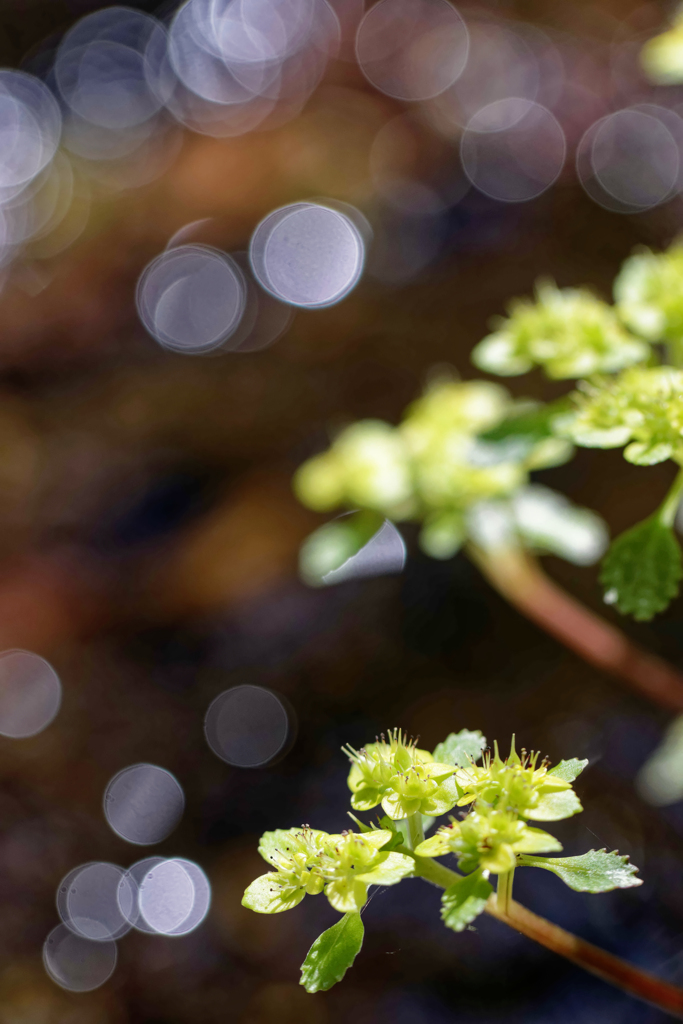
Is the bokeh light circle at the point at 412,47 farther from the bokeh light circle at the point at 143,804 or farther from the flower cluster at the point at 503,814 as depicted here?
the flower cluster at the point at 503,814

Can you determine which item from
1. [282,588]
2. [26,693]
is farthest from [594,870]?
[26,693]

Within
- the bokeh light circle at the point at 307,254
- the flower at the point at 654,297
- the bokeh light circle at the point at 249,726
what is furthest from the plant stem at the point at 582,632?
the bokeh light circle at the point at 307,254

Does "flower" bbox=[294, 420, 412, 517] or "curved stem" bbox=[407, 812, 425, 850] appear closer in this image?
"curved stem" bbox=[407, 812, 425, 850]

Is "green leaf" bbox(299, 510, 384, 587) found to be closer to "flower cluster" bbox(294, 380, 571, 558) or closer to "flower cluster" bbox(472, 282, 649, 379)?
"flower cluster" bbox(294, 380, 571, 558)

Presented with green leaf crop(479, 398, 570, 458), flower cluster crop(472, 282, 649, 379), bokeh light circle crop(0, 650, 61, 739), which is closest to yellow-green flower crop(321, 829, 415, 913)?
green leaf crop(479, 398, 570, 458)

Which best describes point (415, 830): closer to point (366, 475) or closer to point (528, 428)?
point (528, 428)

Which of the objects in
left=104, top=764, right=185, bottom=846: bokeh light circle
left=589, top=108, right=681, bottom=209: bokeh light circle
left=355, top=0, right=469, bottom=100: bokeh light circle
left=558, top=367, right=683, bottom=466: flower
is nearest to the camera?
left=558, top=367, right=683, bottom=466: flower
